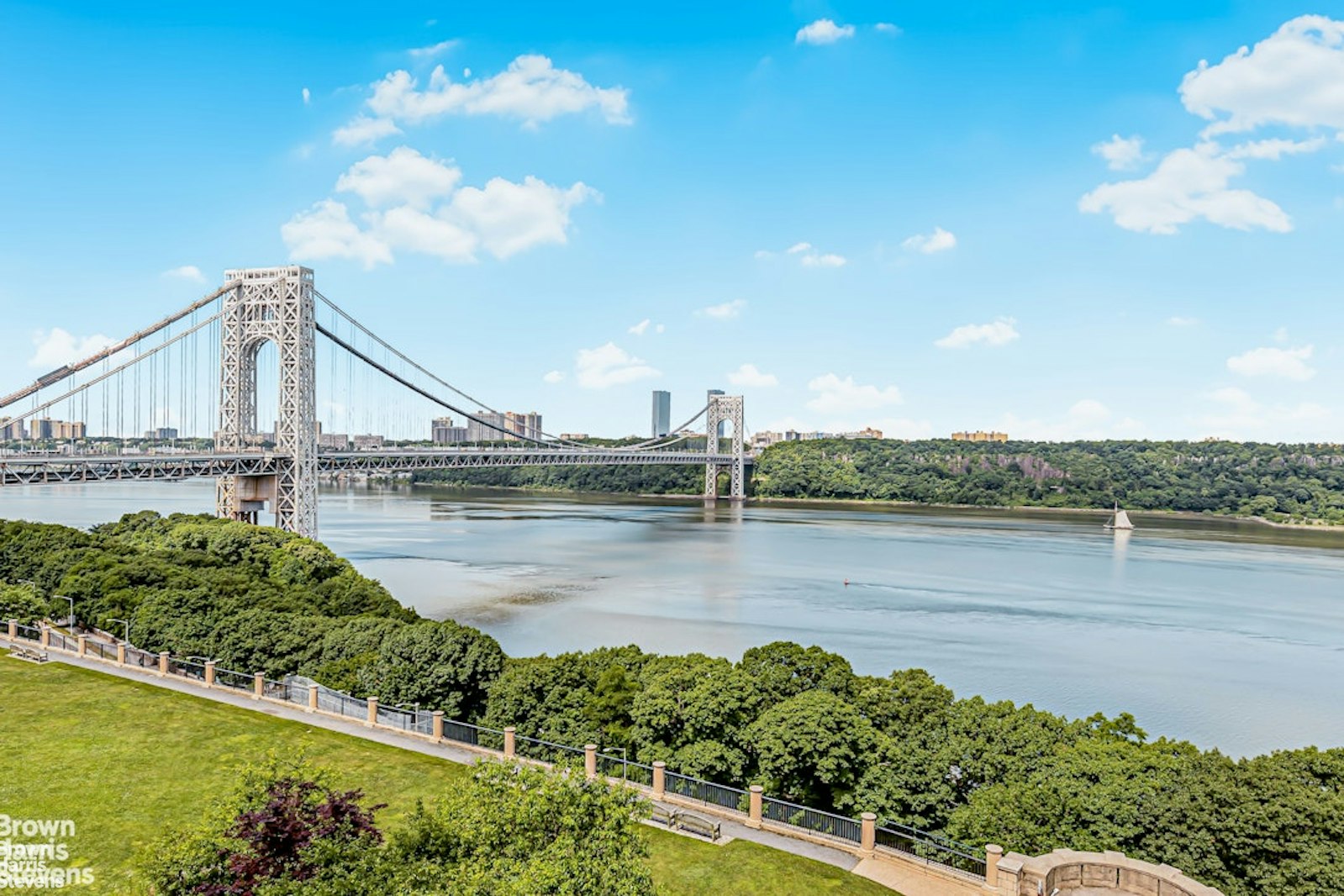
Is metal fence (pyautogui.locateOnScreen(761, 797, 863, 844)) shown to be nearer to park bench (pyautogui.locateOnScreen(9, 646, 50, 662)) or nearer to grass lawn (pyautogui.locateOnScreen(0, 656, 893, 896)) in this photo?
grass lawn (pyautogui.locateOnScreen(0, 656, 893, 896))

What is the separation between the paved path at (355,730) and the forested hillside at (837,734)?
55.2 inches

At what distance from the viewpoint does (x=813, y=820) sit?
1464 cm

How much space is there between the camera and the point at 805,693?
17266 mm

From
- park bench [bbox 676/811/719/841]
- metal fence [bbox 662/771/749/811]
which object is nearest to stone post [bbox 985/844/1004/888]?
park bench [bbox 676/811/719/841]

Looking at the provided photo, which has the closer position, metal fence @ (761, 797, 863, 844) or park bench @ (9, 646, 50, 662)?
metal fence @ (761, 797, 863, 844)

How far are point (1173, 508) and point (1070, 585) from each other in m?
67.1

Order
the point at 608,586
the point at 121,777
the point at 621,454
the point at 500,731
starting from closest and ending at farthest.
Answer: the point at 121,777 < the point at 500,731 < the point at 608,586 < the point at 621,454

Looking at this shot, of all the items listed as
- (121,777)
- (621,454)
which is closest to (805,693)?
(121,777)

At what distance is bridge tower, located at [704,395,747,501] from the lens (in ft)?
385

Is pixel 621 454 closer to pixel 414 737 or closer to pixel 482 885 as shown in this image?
pixel 414 737

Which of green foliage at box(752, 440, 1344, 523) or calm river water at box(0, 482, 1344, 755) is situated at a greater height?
green foliage at box(752, 440, 1344, 523)

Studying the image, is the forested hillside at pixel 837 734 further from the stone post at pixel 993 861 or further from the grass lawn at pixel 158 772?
the grass lawn at pixel 158 772

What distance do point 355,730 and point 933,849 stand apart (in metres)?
11.4

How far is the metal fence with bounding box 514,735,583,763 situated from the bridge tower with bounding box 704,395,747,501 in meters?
94.6
